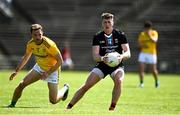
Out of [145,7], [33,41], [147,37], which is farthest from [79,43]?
[33,41]

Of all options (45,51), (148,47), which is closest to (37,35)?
(45,51)

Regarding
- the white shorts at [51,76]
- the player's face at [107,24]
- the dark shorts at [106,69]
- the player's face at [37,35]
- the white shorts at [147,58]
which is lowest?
the white shorts at [147,58]

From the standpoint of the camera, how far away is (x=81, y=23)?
4525cm

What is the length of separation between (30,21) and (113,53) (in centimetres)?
3352

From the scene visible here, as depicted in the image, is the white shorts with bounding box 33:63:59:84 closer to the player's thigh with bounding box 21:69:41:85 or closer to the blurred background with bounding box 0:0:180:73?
the player's thigh with bounding box 21:69:41:85

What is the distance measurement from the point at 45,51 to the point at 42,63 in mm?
416

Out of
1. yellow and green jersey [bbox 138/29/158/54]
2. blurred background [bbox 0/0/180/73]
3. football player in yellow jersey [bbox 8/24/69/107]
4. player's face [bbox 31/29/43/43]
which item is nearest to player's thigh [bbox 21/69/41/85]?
football player in yellow jersey [bbox 8/24/69/107]

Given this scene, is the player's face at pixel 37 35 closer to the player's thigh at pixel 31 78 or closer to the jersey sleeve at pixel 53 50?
the jersey sleeve at pixel 53 50

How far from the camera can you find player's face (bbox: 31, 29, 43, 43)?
535 inches

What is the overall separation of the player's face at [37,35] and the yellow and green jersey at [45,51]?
0.49 ft

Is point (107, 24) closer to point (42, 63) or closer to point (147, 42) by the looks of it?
point (42, 63)

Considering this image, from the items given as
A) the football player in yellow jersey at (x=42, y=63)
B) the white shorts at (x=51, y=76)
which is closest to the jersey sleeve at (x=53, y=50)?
the football player in yellow jersey at (x=42, y=63)

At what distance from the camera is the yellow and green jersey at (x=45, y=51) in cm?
1399

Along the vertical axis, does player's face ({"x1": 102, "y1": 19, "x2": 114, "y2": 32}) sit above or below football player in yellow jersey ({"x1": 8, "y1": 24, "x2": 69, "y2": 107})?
above
